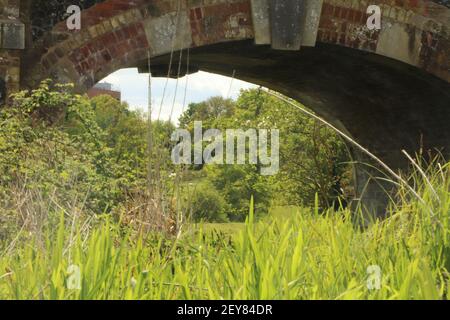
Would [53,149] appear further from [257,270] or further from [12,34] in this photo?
[257,270]

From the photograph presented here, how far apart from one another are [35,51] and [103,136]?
1.07m

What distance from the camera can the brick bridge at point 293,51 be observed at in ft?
24.6

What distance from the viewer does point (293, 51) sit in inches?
374

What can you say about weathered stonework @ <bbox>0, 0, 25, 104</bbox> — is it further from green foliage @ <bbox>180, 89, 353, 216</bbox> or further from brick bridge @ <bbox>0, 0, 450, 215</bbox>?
green foliage @ <bbox>180, 89, 353, 216</bbox>

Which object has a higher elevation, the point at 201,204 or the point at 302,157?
the point at 302,157

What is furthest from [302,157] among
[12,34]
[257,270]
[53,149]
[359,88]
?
[257,270]

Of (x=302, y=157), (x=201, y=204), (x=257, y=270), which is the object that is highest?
(x=302, y=157)

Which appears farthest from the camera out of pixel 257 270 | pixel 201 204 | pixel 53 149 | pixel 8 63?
pixel 8 63

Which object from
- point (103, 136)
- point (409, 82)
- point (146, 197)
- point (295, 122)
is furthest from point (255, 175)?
point (146, 197)

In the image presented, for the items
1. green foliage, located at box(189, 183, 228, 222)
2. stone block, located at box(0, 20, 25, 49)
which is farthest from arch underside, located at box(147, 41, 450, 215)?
green foliage, located at box(189, 183, 228, 222)

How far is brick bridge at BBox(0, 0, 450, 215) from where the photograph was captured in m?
7.50

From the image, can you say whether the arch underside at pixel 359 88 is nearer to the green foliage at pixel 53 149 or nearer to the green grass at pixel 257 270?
the green foliage at pixel 53 149

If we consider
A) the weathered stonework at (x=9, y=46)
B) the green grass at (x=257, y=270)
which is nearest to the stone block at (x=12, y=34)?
the weathered stonework at (x=9, y=46)
